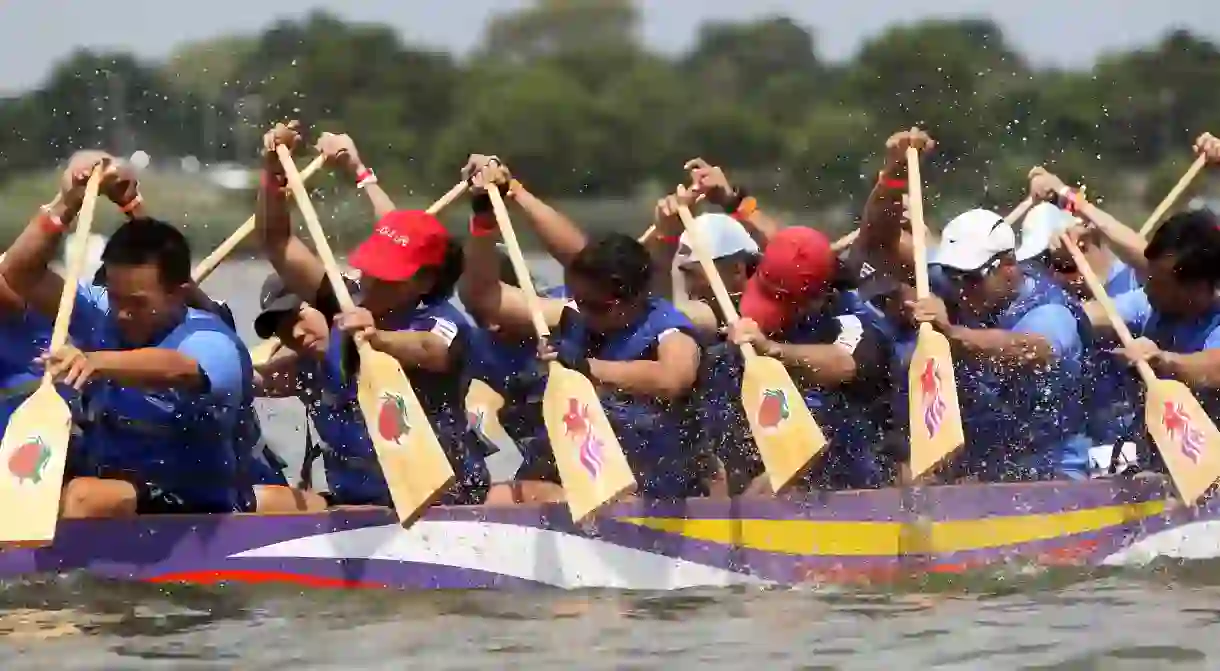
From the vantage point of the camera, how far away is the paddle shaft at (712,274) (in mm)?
7973

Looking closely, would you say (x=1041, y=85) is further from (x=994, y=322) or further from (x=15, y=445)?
(x=15, y=445)

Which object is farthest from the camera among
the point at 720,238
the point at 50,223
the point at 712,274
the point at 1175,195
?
the point at 1175,195

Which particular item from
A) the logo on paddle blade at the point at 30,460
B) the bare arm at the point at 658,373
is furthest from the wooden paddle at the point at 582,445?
the logo on paddle blade at the point at 30,460

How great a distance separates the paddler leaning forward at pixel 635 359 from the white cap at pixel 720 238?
34.1 inches

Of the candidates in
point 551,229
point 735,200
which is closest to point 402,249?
point 551,229

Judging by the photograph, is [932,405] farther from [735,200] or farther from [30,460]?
[30,460]

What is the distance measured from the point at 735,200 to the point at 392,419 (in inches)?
107

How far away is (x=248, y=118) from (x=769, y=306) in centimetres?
→ 863

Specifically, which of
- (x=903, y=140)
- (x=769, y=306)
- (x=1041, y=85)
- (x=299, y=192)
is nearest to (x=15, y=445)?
(x=299, y=192)

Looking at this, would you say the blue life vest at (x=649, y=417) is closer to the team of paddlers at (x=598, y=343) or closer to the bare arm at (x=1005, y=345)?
the team of paddlers at (x=598, y=343)

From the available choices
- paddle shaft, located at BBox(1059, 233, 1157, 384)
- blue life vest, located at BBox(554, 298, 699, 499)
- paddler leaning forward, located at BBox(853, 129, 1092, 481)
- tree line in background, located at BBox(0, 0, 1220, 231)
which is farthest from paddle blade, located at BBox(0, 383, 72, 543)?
tree line in background, located at BBox(0, 0, 1220, 231)

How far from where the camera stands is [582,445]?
7.52 meters

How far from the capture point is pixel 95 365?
7.00 m

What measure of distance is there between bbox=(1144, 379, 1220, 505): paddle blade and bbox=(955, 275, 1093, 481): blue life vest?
410 millimetres
